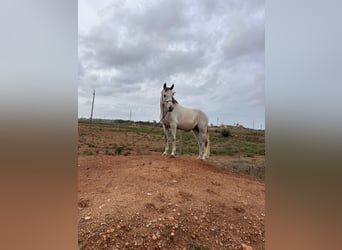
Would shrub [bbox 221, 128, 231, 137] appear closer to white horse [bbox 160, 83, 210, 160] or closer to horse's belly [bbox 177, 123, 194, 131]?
white horse [bbox 160, 83, 210, 160]

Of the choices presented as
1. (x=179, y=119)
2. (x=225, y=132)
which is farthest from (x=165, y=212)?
(x=225, y=132)

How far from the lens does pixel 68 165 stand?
0.52 meters

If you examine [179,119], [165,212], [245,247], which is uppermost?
[179,119]

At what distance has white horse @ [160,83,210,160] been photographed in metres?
3.02

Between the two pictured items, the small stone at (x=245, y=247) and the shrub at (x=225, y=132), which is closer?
the small stone at (x=245, y=247)

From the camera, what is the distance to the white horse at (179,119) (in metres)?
3.02

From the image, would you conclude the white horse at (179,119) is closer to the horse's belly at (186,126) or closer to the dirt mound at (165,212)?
the horse's belly at (186,126)

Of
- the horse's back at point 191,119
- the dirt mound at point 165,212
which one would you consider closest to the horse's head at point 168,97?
the horse's back at point 191,119

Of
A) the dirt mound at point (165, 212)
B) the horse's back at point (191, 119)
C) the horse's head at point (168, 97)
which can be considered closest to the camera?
the dirt mound at point (165, 212)

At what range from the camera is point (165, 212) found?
1434 mm

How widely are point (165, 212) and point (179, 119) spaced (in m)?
2.03

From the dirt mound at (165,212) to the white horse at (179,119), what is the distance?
1166 millimetres

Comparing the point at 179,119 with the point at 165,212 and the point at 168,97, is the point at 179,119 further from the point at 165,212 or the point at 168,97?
the point at 165,212

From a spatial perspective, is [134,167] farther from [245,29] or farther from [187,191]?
[245,29]
